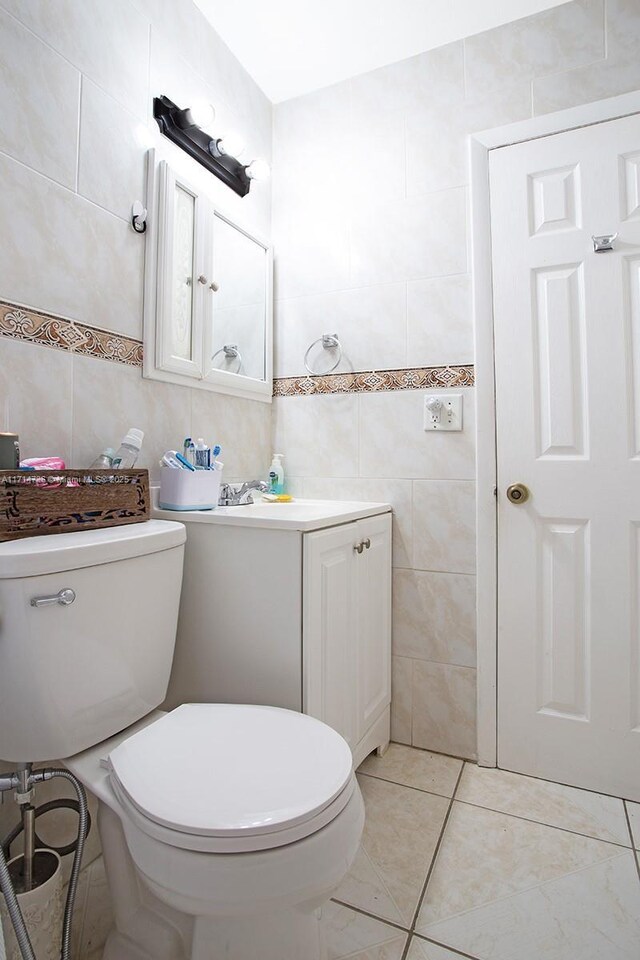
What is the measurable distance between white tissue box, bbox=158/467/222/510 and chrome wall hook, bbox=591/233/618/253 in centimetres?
127

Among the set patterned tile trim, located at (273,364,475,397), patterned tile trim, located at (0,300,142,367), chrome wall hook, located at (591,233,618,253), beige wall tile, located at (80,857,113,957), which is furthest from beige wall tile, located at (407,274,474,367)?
beige wall tile, located at (80,857,113,957)

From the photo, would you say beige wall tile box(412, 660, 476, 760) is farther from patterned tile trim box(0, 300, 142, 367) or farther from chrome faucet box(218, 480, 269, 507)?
patterned tile trim box(0, 300, 142, 367)

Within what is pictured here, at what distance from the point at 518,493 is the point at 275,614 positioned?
864mm

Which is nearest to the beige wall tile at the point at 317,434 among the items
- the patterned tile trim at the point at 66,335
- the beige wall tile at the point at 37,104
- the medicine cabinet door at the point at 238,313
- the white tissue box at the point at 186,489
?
the medicine cabinet door at the point at 238,313

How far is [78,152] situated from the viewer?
1209 millimetres

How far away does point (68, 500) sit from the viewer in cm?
103

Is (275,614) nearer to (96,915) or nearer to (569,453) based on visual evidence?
(96,915)

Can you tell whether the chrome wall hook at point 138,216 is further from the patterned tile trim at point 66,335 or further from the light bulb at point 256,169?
the light bulb at point 256,169

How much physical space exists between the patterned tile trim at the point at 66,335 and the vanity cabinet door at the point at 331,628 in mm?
694

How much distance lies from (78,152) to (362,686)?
1.55m

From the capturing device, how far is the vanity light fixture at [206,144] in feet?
4.77

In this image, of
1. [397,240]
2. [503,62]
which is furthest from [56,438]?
[503,62]

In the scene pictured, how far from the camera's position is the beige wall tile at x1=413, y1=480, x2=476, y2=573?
5.41ft

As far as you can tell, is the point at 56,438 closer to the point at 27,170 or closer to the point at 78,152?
the point at 27,170
